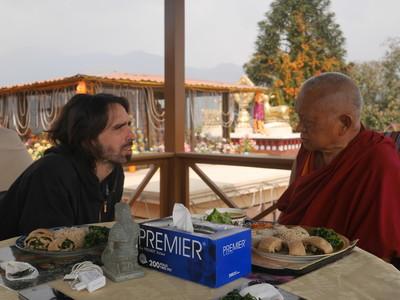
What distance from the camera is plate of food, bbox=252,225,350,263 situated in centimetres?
89

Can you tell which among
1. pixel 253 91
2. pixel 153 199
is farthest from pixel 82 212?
pixel 253 91

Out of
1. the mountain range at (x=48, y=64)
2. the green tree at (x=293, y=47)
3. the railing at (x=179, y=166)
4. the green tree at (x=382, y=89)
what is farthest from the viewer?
the green tree at (x=293, y=47)

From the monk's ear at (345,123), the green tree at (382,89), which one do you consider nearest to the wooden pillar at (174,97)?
the monk's ear at (345,123)

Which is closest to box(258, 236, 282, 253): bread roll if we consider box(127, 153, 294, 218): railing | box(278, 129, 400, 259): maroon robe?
box(278, 129, 400, 259): maroon robe

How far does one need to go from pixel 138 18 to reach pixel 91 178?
34.5 ft

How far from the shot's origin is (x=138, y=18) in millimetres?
11305

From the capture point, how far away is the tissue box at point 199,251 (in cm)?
73

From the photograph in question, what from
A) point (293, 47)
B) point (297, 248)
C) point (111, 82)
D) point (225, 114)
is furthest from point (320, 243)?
point (293, 47)

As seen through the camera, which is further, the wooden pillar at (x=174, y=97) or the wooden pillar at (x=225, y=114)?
the wooden pillar at (x=225, y=114)

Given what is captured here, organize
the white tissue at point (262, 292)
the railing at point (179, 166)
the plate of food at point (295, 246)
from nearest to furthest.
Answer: the white tissue at point (262, 292) → the plate of food at point (295, 246) → the railing at point (179, 166)

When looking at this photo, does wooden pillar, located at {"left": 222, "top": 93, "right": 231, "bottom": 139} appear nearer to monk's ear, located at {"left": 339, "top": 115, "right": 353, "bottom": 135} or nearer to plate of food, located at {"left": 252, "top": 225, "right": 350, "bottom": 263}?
monk's ear, located at {"left": 339, "top": 115, "right": 353, "bottom": 135}

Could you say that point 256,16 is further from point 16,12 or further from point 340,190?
point 340,190

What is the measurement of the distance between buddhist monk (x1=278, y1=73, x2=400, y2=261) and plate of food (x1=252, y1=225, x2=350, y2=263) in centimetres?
46

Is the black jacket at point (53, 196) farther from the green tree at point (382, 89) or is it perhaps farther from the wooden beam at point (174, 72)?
the green tree at point (382, 89)
